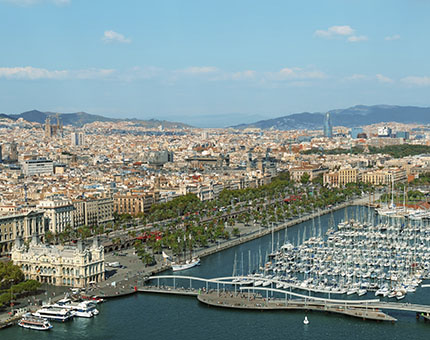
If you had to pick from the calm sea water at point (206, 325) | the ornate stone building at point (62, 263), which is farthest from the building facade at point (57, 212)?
the calm sea water at point (206, 325)

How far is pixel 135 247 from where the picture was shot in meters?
33.7

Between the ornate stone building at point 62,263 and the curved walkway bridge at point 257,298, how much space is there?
2205 millimetres

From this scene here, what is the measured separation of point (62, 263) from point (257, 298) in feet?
25.7

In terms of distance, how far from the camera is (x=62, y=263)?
27125 mm

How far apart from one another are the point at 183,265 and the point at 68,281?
5424 mm

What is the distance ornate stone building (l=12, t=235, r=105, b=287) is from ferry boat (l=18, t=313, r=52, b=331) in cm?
409

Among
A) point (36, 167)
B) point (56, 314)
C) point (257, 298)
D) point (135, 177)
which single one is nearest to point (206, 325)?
point (257, 298)

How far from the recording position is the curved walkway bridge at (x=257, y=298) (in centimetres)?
2334

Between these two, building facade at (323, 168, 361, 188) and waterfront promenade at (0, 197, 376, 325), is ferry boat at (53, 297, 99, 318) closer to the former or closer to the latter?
waterfront promenade at (0, 197, 376, 325)

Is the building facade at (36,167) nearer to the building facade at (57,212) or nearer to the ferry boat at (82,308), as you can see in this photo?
the building facade at (57,212)

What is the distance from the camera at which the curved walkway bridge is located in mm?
23344

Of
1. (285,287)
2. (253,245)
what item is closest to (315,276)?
(285,287)

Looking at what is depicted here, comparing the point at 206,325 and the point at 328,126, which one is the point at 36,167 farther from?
the point at 328,126

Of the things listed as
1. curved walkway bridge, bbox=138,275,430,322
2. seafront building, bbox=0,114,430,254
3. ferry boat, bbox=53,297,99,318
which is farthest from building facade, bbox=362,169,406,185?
ferry boat, bbox=53,297,99,318
